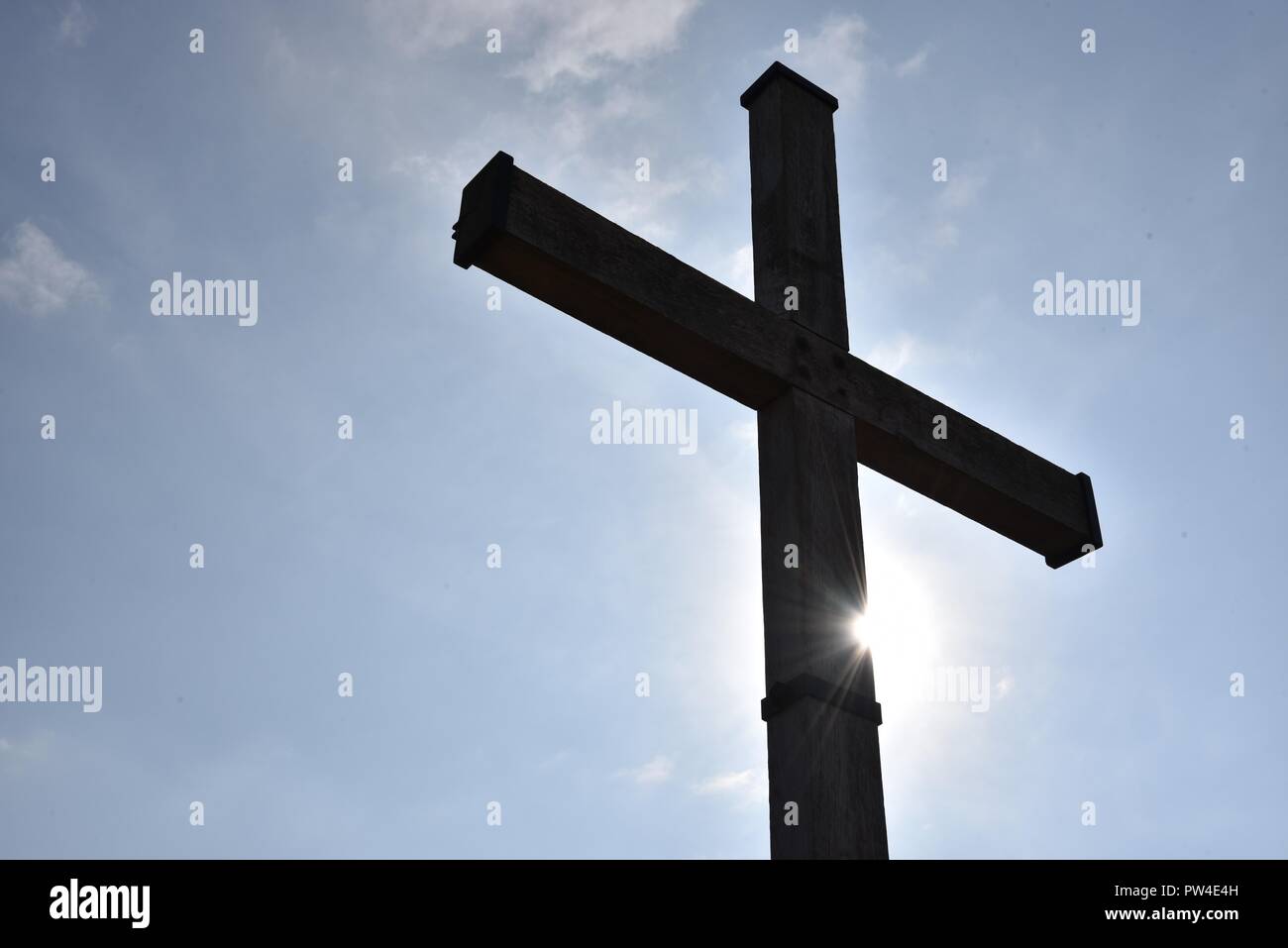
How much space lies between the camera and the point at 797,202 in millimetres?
4707

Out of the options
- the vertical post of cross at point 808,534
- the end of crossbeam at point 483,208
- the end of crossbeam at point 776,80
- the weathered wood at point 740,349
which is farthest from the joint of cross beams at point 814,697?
the end of crossbeam at point 776,80

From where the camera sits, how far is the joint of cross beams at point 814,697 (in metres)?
3.74

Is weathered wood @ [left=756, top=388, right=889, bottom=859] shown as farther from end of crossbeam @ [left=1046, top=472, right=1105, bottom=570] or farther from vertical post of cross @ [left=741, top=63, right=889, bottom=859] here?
end of crossbeam @ [left=1046, top=472, right=1105, bottom=570]

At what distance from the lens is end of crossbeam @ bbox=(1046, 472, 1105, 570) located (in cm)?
497

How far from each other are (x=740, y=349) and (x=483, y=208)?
88 cm

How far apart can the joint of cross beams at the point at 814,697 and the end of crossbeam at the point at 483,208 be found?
1450 millimetres

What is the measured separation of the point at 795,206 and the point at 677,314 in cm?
84

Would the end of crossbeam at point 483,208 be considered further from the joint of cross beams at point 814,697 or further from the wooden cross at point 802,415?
the joint of cross beams at point 814,697

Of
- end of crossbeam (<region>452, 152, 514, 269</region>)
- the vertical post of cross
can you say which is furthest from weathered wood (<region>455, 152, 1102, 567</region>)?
the vertical post of cross

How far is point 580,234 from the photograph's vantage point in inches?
156

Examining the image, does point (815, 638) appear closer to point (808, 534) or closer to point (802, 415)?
point (808, 534)
